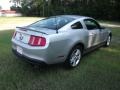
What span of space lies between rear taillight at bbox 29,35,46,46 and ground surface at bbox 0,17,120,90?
2.91 ft

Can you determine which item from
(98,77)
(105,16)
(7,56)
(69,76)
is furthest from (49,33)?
(105,16)

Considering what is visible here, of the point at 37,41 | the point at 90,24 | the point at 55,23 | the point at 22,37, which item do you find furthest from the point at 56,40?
the point at 90,24

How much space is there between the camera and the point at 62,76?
477cm

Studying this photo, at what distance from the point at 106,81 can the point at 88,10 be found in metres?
25.5

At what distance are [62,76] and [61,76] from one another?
26 millimetres

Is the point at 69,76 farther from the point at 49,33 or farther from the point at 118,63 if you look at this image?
the point at 118,63

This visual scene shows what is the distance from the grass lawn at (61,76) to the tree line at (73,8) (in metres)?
21.7

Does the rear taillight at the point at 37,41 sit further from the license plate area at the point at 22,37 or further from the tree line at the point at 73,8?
the tree line at the point at 73,8

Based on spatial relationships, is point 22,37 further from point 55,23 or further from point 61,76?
point 61,76

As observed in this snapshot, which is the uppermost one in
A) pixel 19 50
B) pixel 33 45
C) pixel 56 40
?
pixel 56 40

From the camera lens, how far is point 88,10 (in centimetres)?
2897

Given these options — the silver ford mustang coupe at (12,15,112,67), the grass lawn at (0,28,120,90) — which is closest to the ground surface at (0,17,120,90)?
the grass lawn at (0,28,120,90)

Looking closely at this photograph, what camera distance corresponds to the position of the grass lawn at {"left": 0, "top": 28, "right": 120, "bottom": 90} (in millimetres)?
4223

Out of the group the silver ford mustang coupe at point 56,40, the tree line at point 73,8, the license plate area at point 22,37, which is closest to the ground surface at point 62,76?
the silver ford mustang coupe at point 56,40
